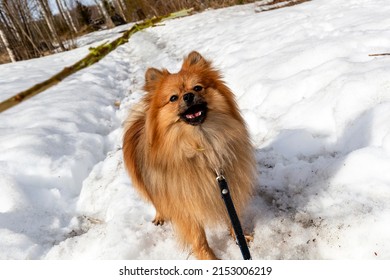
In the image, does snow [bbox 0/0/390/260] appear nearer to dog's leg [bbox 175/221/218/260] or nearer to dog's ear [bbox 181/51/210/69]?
dog's leg [bbox 175/221/218/260]

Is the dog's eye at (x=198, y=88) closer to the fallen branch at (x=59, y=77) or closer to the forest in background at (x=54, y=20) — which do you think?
the fallen branch at (x=59, y=77)

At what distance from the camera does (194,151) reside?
2137 millimetres

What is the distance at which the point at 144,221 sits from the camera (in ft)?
8.98

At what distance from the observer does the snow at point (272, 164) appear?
2.19 meters

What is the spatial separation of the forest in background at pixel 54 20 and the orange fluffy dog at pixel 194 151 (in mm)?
3527

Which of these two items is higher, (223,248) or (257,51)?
(257,51)

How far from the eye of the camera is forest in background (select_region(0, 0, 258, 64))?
14508 mm

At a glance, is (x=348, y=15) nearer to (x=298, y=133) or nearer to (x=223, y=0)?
(x=298, y=133)

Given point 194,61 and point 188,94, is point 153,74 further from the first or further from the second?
point 188,94

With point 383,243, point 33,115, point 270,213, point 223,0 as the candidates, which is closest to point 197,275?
point 270,213

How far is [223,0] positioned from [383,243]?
47.6ft

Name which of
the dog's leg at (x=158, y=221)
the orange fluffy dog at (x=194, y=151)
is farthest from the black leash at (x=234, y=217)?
the dog's leg at (x=158, y=221)

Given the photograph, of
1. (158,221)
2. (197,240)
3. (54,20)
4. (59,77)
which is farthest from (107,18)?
(59,77)

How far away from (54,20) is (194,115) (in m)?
28.5
